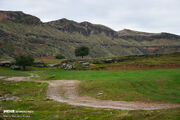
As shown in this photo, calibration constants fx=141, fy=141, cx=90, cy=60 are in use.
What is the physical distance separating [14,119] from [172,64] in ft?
203

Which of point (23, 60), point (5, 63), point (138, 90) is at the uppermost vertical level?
point (23, 60)

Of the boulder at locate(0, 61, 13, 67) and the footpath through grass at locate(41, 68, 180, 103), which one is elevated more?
the boulder at locate(0, 61, 13, 67)

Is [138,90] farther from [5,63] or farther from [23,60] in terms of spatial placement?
[5,63]

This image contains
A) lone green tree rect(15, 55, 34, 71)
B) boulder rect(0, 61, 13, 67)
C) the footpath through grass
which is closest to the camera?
the footpath through grass

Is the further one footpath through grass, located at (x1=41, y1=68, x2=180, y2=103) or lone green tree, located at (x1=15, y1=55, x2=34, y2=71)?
lone green tree, located at (x1=15, y1=55, x2=34, y2=71)

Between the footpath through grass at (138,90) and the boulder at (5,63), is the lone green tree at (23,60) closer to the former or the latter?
the boulder at (5,63)

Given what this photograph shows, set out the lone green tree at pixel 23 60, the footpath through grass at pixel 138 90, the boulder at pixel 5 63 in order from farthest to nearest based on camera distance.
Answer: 1. the boulder at pixel 5 63
2. the lone green tree at pixel 23 60
3. the footpath through grass at pixel 138 90

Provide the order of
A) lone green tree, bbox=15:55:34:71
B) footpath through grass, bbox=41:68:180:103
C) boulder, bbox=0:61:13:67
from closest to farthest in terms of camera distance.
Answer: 1. footpath through grass, bbox=41:68:180:103
2. lone green tree, bbox=15:55:34:71
3. boulder, bbox=0:61:13:67

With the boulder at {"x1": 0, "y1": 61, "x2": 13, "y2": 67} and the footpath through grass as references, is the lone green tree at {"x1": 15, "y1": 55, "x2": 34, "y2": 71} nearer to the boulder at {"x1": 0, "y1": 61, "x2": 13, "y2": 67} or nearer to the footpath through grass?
the boulder at {"x1": 0, "y1": 61, "x2": 13, "y2": 67}

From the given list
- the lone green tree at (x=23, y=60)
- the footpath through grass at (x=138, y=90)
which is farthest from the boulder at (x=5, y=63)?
the footpath through grass at (x=138, y=90)

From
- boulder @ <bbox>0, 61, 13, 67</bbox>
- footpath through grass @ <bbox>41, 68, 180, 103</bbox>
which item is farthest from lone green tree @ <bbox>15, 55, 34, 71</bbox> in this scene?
footpath through grass @ <bbox>41, 68, 180, 103</bbox>

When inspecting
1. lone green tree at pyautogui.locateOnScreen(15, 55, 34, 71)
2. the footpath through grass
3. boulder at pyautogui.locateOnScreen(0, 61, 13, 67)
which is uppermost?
lone green tree at pyautogui.locateOnScreen(15, 55, 34, 71)

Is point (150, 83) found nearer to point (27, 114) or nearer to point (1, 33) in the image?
point (27, 114)

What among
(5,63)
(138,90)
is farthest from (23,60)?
(138,90)
